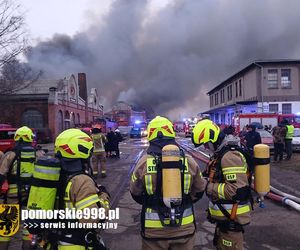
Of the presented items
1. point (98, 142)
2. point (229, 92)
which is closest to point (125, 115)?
point (229, 92)

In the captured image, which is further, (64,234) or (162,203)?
(162,203)

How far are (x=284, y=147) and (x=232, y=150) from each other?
12.4m

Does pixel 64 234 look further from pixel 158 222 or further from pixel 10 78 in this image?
pixel 10 78

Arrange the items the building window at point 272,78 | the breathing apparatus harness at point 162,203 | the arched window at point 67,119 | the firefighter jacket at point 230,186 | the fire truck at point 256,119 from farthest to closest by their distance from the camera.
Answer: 1. the arched window at point 67,119
2. the building window at point 272,78
3. the fire truck at point 256,119
4. the firefighter jacket at point 230,186
5. the breathing apparatus harness at point 162,203

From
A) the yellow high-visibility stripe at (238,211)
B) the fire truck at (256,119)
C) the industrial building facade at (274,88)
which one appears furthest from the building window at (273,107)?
the yellow high-visibility stripe at (238,211)

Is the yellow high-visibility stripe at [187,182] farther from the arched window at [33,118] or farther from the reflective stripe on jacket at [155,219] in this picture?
the arched window at [33,118]

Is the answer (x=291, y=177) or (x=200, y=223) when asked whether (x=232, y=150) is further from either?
(x=291, y=177)

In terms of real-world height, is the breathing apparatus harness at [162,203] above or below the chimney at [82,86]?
below

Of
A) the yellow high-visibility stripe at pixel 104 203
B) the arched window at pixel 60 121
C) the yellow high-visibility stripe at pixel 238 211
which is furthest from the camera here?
the arched window at pixel 60 121

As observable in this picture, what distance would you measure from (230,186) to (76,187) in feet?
4.41

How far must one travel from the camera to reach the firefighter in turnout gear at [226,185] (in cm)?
324

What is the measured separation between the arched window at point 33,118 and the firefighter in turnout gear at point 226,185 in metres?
33.9

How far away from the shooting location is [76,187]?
2682 millimetres

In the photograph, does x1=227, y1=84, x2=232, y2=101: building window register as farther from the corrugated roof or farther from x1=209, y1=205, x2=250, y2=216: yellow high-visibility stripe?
x1=209, y1=205, x2=250, y2=216: yellow high-visibility stripe
